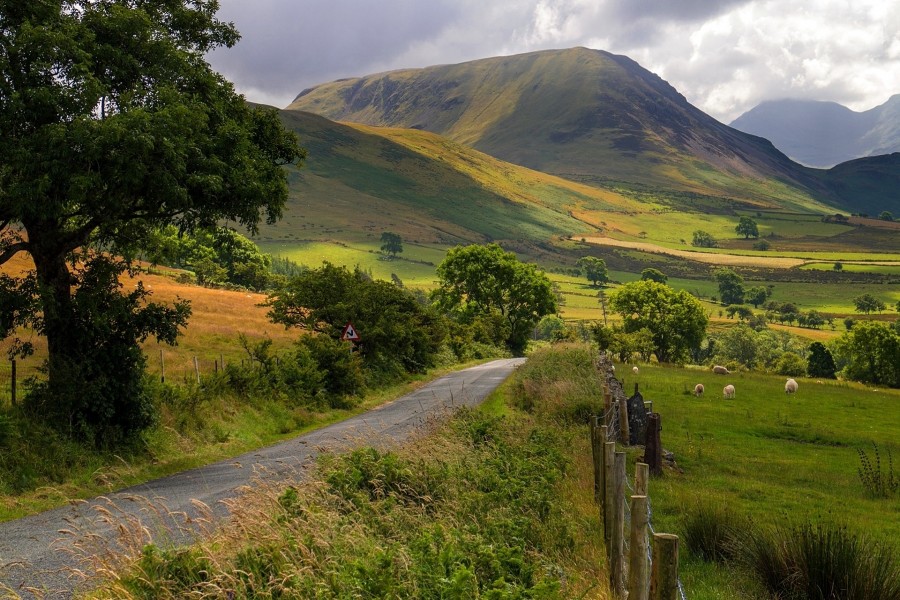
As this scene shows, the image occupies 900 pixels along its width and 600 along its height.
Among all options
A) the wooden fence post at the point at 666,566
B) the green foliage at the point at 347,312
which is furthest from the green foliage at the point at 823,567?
the green foliage at the point at 347,312

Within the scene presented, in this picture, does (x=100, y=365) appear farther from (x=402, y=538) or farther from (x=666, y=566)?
(x=666, y=566)

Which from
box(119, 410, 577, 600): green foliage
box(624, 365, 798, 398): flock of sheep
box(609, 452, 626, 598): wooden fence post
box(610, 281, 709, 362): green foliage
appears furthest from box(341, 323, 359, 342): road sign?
box(610, 281, 709, 362): green foliage

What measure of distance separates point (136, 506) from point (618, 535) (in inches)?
419

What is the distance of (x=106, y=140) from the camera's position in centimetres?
1595

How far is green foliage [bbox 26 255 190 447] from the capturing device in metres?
17.8

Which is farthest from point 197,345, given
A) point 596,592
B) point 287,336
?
point 596,592

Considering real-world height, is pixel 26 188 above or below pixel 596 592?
above

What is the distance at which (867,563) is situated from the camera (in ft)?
29.3

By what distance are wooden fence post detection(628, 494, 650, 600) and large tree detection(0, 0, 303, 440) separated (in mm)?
14363

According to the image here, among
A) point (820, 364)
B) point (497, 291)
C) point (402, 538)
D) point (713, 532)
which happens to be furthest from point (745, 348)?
point (402, 538)

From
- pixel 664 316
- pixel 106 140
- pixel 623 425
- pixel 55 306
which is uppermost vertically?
pixel 106 140

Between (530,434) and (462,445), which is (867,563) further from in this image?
(530,434)

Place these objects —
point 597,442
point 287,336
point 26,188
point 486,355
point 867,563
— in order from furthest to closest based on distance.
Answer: point 486,355 < point 287,336 < point 26,188 < point 597,442 < point 867,563

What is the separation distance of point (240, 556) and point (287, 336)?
2087 inches
